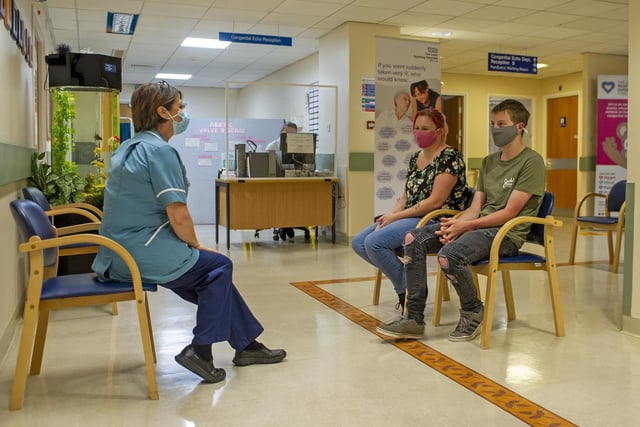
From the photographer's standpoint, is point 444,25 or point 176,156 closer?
point 176,156

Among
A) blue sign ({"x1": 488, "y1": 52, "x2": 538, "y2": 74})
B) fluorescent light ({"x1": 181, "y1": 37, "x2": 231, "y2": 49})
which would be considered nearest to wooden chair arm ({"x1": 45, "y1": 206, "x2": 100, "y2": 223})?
fluorescent light ({"x1": 181, "y1": 37, "x2": 231, "y2": 49})

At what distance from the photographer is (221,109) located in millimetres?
15523

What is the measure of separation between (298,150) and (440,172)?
4231 millimetres

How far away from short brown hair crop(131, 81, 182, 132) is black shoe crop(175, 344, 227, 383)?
3.34 feet

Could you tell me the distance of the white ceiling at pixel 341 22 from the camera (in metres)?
7.36

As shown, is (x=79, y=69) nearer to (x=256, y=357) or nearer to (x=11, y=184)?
(x=11, y=184)

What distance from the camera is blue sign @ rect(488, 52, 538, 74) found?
9195 mm

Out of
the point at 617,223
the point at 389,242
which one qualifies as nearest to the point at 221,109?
the point at 617,223

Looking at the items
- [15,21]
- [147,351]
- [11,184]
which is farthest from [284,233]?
[147,351]

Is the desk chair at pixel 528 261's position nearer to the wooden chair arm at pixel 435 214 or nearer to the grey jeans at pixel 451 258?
the grey jeans at pixel 451 258

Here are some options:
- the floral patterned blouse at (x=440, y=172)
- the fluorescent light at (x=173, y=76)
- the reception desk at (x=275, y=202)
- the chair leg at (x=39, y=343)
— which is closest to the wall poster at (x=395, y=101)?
the reception desk at (x=275, y=202)

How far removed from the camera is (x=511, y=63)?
9.34 meters

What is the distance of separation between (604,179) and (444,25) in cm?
385

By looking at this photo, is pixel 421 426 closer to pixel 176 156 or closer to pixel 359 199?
pixel 176 156
